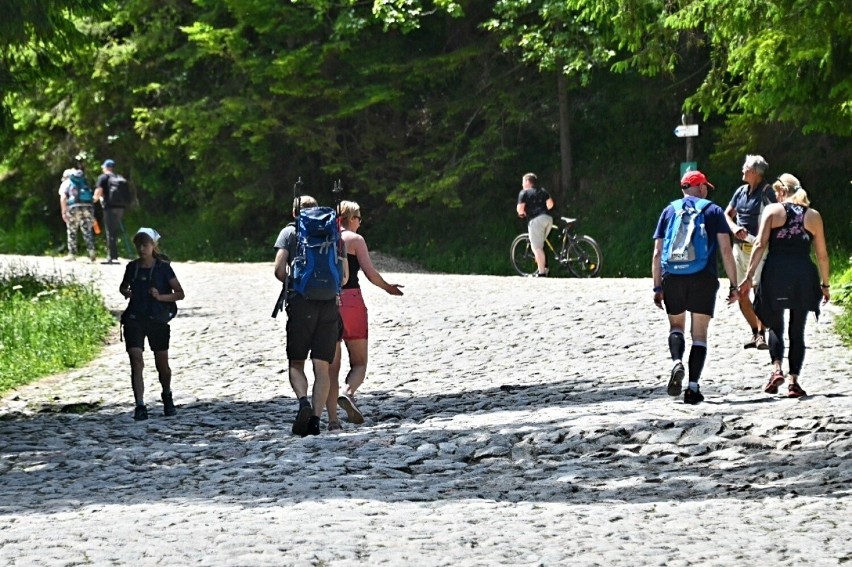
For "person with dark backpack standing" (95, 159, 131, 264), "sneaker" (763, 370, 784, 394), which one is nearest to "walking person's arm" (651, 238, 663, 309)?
"sneaker" (763, 370, 784, 394)

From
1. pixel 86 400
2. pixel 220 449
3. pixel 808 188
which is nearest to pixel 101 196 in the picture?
pixel 808 188

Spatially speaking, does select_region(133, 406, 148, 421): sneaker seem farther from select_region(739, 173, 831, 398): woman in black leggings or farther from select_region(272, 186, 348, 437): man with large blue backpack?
select_region(739, 173, 831, 398): woman in black leggings

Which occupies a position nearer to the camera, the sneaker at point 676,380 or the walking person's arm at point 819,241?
the walking person's arm at point 819,241

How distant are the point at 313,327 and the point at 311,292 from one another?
0.34 meters

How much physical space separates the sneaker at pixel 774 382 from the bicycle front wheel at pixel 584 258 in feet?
49.3

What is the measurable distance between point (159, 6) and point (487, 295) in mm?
17744

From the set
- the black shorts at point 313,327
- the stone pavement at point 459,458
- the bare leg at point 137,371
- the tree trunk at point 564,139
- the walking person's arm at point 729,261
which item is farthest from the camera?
the tree trunk at point 564,139

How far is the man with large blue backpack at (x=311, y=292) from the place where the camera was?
1238cm

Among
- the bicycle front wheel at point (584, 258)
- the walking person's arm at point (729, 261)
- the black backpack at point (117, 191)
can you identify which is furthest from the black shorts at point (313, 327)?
the black backpack at point (117, 191)

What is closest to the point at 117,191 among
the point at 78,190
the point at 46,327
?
the point at 78,190

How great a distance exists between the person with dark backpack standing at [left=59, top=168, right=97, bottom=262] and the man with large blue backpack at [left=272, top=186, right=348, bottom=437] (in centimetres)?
1992

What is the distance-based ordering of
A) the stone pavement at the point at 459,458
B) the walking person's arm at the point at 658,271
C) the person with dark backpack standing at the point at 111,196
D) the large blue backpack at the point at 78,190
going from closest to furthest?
the stone pavement at the point at 459,458 → the walking person's arm at the point at 658,271 → the person with dark backpack standing at the point at 111,196 → the large blue backpack at the point at 78,190

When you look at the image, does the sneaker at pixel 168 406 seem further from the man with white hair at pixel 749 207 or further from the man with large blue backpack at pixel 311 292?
the man with white hair at pixel 749 207

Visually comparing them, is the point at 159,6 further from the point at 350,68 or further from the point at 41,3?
the point at 41,3
